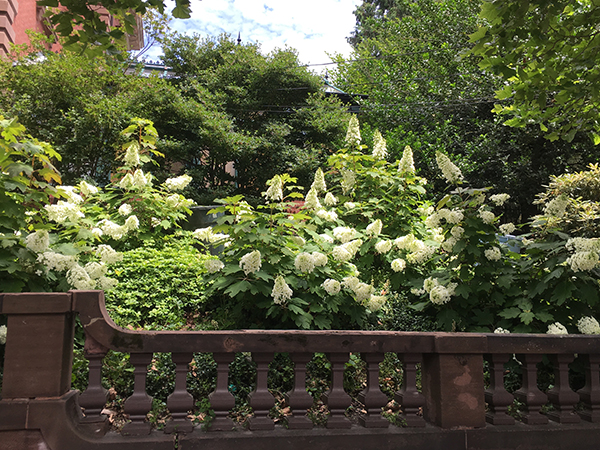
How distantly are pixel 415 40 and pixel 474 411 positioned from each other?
1860 cm

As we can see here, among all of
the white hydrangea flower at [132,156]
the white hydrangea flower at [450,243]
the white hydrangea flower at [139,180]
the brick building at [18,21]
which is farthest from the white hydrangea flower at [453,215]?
A: the brick building at [18,21]

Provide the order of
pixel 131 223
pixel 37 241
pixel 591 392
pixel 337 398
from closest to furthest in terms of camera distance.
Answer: pixel 337 398, pixel 591 392, pixel 37 241, pixel 131 223

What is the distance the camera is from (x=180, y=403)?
112 inches

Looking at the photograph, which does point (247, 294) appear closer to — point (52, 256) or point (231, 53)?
point (52, 256)

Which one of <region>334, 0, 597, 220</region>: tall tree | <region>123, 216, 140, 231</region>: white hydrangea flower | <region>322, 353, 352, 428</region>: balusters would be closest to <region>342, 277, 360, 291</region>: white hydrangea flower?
<region>322, 353, 352, 428</region>: balusters

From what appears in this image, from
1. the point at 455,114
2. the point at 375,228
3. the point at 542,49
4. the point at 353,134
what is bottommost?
the point at 375,228

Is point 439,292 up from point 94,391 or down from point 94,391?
up

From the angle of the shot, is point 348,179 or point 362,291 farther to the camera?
point 348,179

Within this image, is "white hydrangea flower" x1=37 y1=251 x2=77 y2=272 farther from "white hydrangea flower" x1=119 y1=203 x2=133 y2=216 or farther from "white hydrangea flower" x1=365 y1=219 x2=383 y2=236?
"white hydrangea flower" x1=365 y1=219 x2=383 y2=236

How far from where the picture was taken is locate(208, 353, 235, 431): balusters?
286 cm

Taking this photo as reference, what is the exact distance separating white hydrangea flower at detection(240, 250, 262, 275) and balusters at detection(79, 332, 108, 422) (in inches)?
60.7

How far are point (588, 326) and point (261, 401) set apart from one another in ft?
10.4

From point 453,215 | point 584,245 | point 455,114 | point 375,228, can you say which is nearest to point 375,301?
point 375,228

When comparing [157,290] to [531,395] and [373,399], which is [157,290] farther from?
[531,395]
